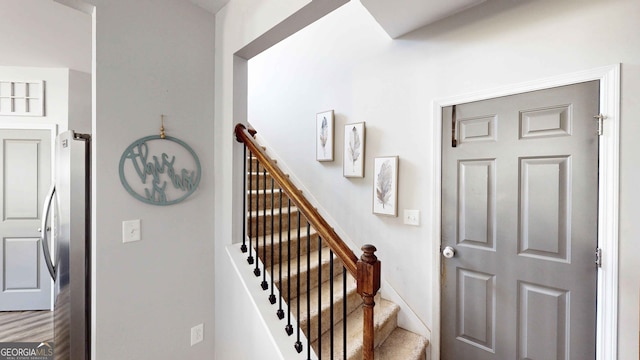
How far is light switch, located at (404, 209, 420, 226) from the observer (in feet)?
7.07

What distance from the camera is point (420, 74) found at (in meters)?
2.13

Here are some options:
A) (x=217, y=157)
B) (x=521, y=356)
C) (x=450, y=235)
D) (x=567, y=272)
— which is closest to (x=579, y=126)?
(x=567, y=272)

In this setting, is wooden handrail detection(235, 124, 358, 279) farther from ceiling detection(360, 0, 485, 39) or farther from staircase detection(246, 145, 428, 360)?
ceiling detection(360, 0, 485, 39)

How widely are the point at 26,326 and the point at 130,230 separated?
2.42 meters

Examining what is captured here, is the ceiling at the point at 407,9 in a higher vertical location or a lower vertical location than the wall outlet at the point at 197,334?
higher

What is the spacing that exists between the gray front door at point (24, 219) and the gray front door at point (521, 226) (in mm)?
4093

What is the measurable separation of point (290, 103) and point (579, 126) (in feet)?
7.92

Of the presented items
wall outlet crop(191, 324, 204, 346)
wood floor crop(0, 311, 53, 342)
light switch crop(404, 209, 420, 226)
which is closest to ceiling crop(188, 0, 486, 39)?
light switch crop(404, 209, 420, 226)

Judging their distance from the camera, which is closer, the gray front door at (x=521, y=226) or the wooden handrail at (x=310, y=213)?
the wooden handrail at (x=310, y=213)

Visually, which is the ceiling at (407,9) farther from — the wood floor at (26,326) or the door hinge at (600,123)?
the wood floor at (26,326)

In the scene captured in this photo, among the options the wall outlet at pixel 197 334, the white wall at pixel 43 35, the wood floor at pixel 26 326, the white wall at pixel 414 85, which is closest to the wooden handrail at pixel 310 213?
the white wall at pixel 414 85

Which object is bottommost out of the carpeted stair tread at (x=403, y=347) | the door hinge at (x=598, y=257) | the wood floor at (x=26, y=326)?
the wood floor at (x=26, y=326)

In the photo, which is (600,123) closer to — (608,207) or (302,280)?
(608,207)

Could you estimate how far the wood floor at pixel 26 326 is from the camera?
2.55 m
